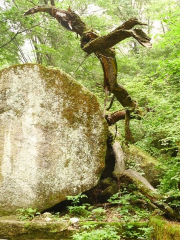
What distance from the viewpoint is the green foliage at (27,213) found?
4.23m

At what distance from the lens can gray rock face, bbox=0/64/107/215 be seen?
4734 millimetres

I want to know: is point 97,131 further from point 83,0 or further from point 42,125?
point 83,0

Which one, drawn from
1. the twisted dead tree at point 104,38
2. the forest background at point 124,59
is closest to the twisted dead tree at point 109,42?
the twisted dead tree at point 104,38

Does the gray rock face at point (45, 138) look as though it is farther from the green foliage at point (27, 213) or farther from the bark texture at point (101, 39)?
the bark texture at point (101, 39)

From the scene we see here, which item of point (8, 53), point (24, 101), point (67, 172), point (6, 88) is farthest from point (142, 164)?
point (8, 53)

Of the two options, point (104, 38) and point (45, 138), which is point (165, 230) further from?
point (104, 38)

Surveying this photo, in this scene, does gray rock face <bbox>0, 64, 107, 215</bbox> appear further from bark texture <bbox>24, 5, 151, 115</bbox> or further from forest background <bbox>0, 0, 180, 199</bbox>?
forest background <bbox>0, 0, 180, 199</bbox>

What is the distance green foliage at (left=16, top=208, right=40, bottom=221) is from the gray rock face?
0.15 metres

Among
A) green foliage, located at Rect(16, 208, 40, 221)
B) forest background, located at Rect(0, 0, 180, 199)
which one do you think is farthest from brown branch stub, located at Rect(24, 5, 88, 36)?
green foliage, located at Rect(16, 208, 40, 221)

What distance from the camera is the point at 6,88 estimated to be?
17.0 ft

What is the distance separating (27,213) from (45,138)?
5.51 ft

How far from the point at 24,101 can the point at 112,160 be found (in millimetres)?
3054

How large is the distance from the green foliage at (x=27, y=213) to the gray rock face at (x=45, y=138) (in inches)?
6.0

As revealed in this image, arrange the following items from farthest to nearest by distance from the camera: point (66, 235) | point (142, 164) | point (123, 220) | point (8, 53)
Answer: point (8, 53) → point (142, 164) → point (123, 220) → point (66, 235)
